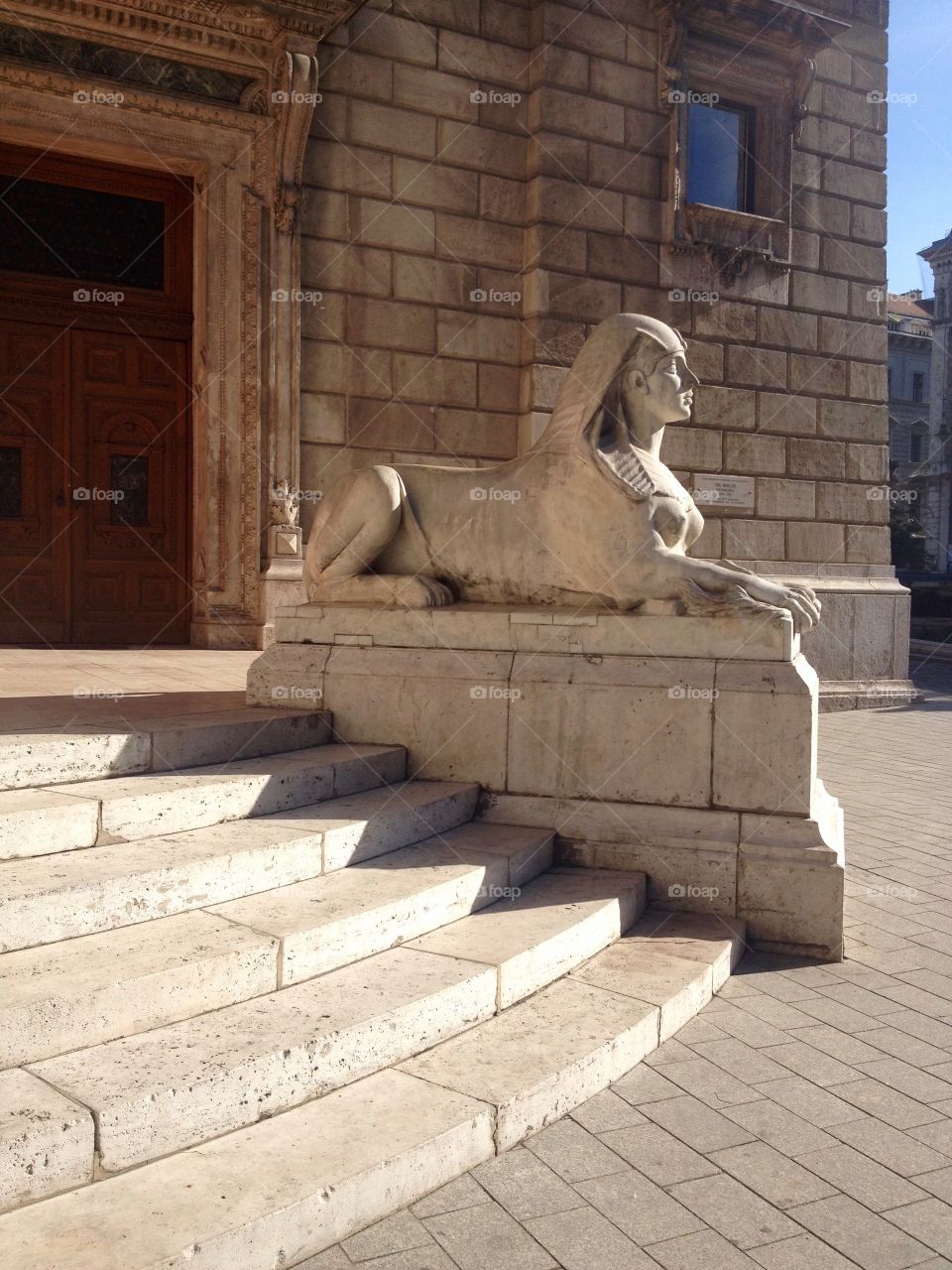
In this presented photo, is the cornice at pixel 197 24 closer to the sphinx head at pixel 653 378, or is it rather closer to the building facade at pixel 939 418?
the sphinx head at pixel 653 378

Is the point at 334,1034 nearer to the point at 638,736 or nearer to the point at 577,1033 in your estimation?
the point at 577,1033

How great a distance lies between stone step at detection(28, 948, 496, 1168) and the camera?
237 centimetres

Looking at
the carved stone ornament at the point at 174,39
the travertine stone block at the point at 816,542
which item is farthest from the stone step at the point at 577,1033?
the travertine stone block at the point at 816,542

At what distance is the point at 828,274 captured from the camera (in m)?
12.2

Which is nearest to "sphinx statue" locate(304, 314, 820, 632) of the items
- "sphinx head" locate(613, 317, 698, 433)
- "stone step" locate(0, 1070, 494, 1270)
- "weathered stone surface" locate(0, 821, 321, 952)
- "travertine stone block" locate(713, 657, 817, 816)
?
"sphinx head" locate(613, 317, 698, 433)

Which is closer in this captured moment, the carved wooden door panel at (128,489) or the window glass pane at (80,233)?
the window glass pane at (80,233)

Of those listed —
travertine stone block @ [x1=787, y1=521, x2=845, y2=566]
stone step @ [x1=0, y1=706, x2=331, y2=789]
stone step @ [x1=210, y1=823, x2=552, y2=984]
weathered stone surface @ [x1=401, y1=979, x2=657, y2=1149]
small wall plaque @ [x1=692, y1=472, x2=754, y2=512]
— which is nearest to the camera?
weathered stone surface @ [x1=401, y1=979, x2=657, y2=1149]

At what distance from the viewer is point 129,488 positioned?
9.63 meters

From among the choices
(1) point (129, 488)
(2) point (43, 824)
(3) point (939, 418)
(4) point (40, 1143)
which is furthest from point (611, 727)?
(3) point (939, 418)

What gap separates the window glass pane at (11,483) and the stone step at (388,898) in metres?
6.30

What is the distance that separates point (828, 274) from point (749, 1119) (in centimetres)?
1113

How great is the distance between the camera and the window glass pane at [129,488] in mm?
9578

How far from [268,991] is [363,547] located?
2846 mm

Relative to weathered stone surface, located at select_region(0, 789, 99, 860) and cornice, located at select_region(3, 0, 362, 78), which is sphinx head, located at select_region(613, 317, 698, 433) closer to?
weathered stone surface, located at select_region(0, 789, 99, 860)
